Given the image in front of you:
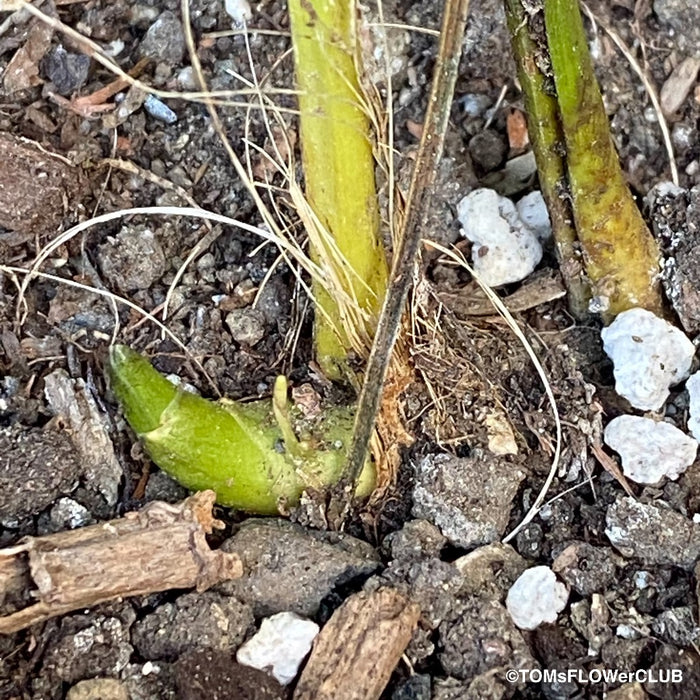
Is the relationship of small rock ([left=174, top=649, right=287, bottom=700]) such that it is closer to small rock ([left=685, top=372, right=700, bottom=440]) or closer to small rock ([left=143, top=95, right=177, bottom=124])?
small rock ([left=685, top=372, right=700, bottom=440])

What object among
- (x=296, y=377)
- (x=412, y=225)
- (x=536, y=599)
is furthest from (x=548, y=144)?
(x=536, y=599)

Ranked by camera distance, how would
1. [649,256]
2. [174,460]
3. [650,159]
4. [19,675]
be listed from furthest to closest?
1. [650,159]
2. [649,256]
3. [174,460]
4. [19,675]

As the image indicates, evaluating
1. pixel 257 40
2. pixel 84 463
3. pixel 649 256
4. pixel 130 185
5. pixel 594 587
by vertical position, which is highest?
pixel 257 40

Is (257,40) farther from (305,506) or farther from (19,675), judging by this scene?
(19,675)

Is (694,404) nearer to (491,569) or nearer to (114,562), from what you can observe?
(491,569)

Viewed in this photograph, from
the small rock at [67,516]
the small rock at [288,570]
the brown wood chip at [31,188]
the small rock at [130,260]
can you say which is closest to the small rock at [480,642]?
the small rock at [288,570]

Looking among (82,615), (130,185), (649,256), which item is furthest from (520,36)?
(82,615)

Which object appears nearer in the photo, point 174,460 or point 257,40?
point 174,460

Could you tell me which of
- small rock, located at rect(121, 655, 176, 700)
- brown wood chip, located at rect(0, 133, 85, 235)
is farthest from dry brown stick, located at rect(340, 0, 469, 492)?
brown wood chip, located at rect(0, 133, 85, 235)
